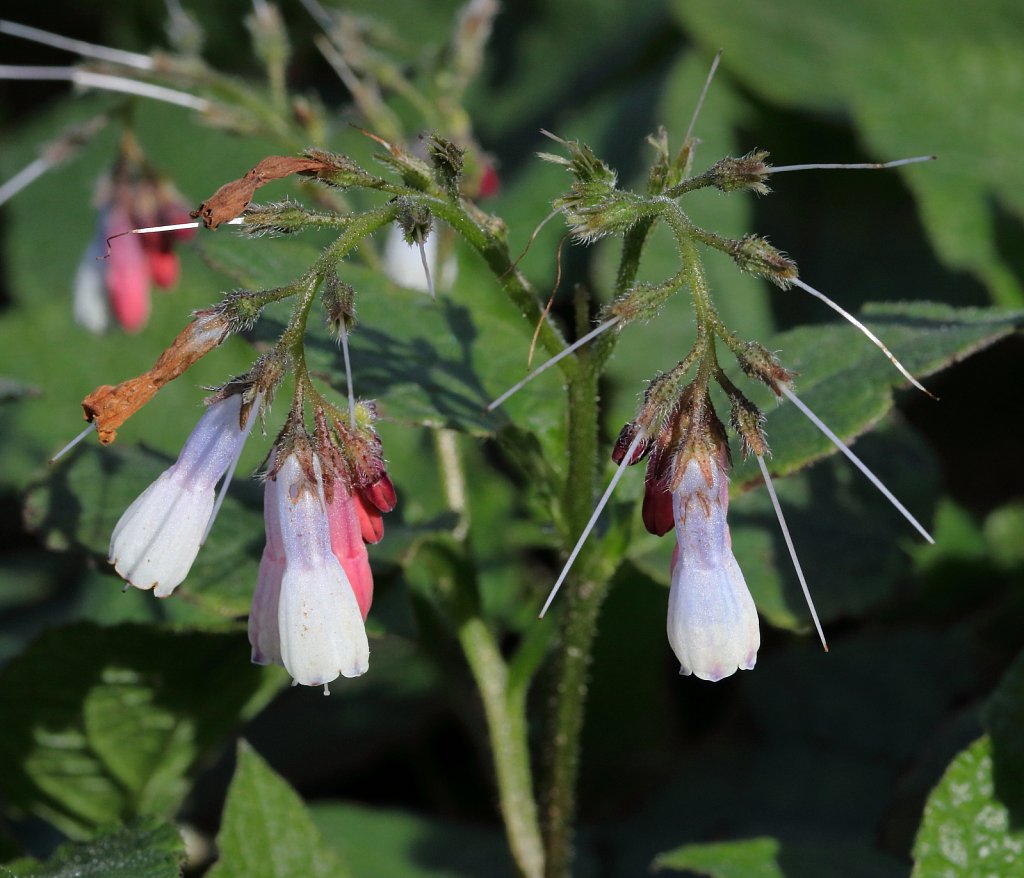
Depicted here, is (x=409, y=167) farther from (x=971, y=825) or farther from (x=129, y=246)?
(x=129, y=246)

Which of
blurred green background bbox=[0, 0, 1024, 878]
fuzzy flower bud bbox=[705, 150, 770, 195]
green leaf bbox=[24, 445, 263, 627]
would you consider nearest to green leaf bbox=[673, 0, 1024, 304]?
blurred green background bbox=[0, 0, 1024, 878]

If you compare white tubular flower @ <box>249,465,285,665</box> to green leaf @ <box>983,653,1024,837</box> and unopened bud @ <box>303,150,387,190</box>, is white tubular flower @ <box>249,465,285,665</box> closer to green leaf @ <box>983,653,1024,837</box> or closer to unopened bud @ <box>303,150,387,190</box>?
unopened bud @ <box>303,150,387,190</box>

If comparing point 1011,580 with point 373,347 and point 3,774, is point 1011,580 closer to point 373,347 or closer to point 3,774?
point 373,347

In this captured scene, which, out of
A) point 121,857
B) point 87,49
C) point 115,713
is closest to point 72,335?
point 87,49

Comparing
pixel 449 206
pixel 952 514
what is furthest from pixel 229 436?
pixel 952 514

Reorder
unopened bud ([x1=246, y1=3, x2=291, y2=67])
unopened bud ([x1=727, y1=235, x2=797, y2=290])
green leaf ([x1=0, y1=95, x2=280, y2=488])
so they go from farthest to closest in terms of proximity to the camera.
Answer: green leaf ([x1=0, y1=95, x2=280, y2=488]), unopened bud ([x1=246, y1=3, x2=291, y2=67]), unopened bud ([x1=727, y1=235, x2=797, y2=290])

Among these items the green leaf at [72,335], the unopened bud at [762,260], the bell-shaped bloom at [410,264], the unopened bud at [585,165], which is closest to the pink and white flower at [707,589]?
the unopened bud at [762,260]

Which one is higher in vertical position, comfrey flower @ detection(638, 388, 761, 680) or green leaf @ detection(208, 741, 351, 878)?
comfrey flower @ detection(638, 388, 761, 680)

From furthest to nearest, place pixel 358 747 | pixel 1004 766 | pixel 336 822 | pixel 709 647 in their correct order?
pixel 358 747 → pixel 336 822 → pixel 1004 766 → pixel 709 647
